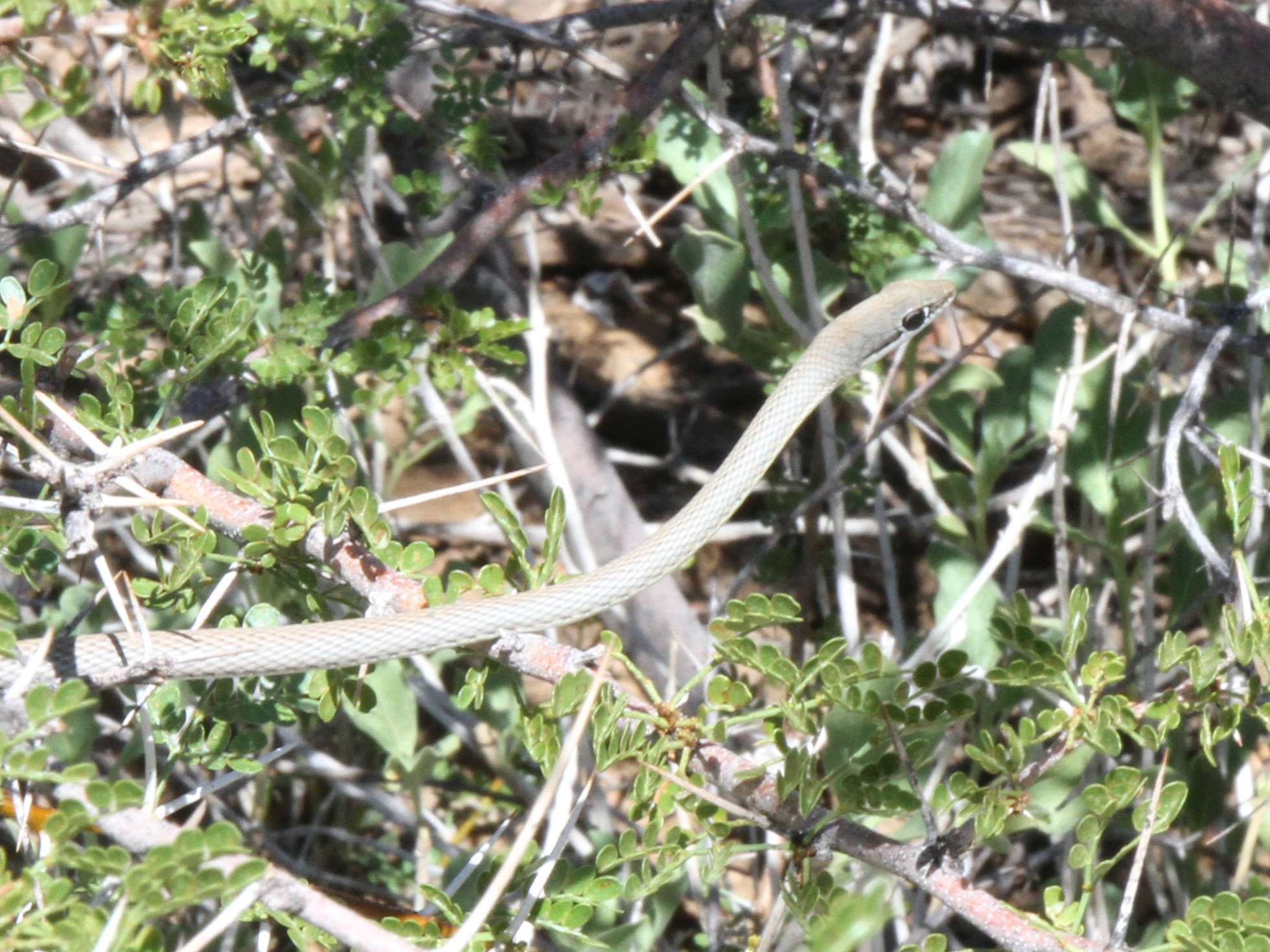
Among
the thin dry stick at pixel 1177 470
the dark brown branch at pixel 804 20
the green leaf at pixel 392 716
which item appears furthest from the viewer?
the green leaf at pixel 392 716

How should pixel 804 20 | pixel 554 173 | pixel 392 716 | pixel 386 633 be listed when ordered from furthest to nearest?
1. pixel 804 20
2. pixel 392 716
3. pixel 554 173
4. pixel 386 633

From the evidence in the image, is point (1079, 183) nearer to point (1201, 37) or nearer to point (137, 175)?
point (1201, 37)

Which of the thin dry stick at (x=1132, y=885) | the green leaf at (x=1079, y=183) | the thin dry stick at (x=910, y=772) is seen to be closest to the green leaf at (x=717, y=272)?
the green leaf at (x=1079, y=183)

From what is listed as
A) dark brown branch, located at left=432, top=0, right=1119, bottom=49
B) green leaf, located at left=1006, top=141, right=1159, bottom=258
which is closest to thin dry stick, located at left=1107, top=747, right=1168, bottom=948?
dark brown branch, located at left=432, top=0, right=1119, bottom=49

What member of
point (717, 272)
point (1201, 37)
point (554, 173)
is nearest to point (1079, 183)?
point (1201, 37)

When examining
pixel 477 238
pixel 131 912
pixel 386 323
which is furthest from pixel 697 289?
pixel 131 912

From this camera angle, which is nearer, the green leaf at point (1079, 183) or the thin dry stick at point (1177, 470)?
the thin dry stick at point (1177, 470)

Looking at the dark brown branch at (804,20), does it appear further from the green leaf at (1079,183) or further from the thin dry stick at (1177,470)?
the thin dry stick at (1177,470)

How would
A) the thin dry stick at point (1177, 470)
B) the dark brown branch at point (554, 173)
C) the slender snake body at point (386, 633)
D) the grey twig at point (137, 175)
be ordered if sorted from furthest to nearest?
1. the dark brown branch at point (554, 173)
2. the grey twig at point (137, 175)
3. the thin dry stick at point (1177, 470)
4. the slender snake body at point (386, 633)

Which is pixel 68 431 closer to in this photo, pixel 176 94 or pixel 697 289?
pixel 697 289
